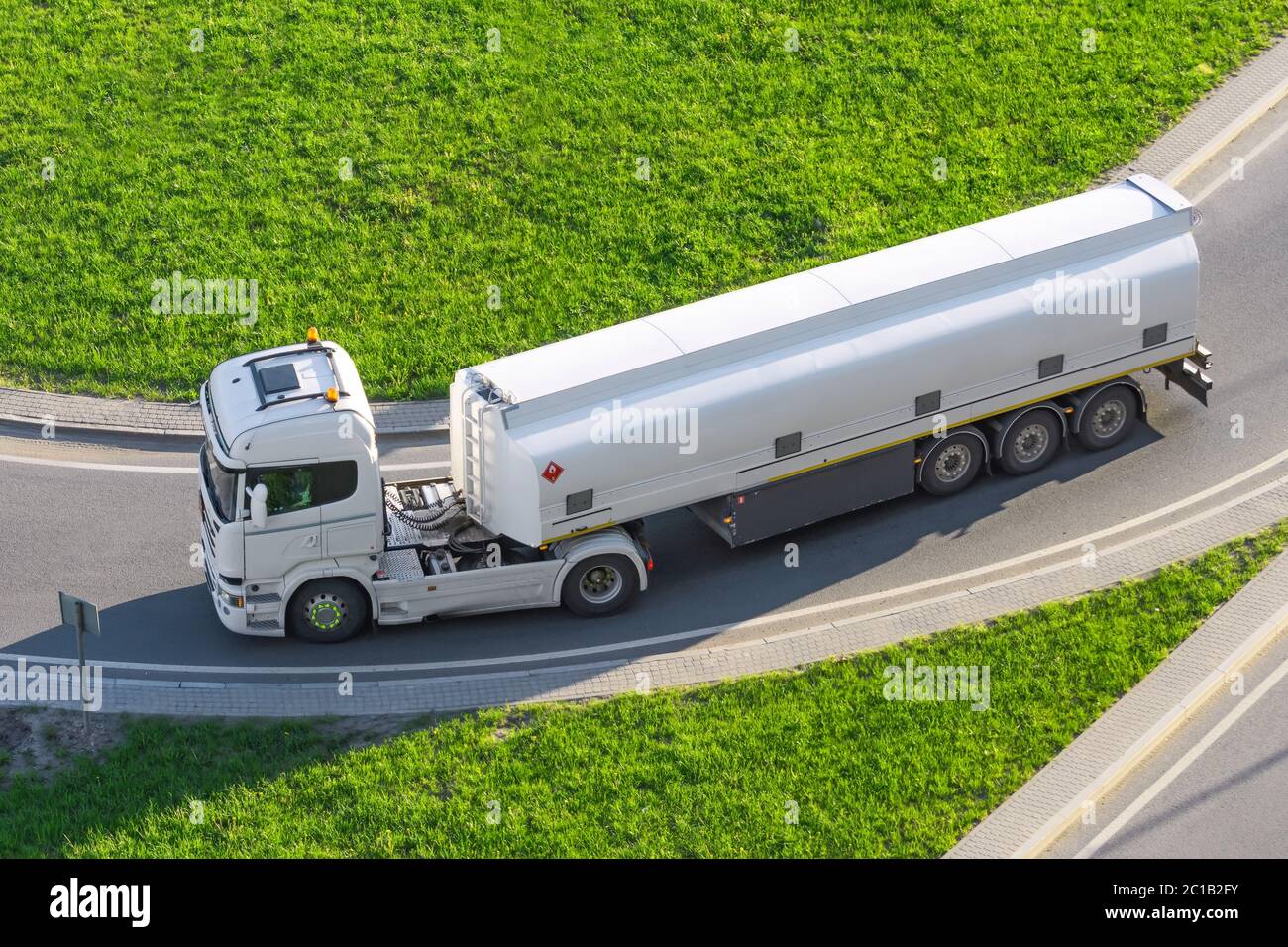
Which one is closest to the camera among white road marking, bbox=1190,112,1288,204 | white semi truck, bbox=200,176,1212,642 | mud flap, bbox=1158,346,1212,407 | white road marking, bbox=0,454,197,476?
white semi truck, bbox=200,176,1212,642

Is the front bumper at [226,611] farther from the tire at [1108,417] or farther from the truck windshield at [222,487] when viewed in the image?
the tire at [1108,417]

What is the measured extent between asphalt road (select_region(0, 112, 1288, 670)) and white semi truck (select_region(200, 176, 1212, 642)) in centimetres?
49

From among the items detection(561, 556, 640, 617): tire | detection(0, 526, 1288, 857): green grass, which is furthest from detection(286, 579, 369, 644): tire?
detection(561, 556, 640, 617): tire

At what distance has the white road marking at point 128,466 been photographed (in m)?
23.6

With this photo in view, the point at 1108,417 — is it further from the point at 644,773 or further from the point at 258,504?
the point at 258,504

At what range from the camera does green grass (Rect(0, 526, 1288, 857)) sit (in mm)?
17500

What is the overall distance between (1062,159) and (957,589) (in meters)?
10.3

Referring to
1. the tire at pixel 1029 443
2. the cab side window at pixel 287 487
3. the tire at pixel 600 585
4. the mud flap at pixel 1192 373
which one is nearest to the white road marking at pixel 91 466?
the cab side window at pixel 287 487

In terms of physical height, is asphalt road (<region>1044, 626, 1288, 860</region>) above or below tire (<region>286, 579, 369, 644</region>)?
below

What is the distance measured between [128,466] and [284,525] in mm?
5222

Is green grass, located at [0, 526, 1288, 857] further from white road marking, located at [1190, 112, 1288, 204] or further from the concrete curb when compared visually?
white road marking, located at [1190, 112, 1288, 204]

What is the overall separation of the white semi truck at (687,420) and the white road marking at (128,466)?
2165 mm

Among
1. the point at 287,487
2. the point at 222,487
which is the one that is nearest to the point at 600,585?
the point at 287,487

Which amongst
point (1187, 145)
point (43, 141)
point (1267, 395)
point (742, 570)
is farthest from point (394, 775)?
point (1187, 145)
